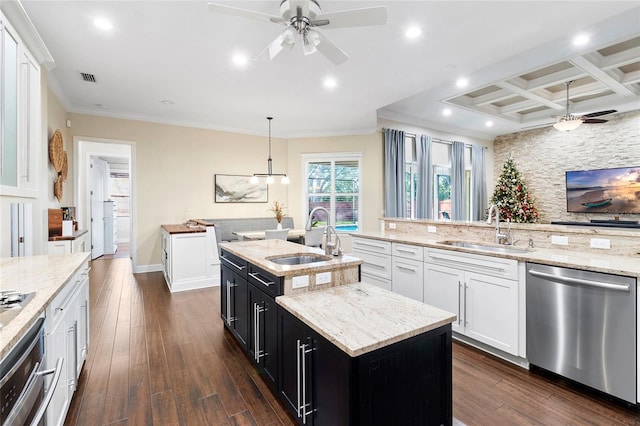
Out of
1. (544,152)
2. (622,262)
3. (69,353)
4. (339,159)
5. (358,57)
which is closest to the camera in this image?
(69,353)

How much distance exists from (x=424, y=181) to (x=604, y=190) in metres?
3.67

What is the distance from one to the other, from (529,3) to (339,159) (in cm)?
449

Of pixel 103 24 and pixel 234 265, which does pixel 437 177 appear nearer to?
pixel 234 265

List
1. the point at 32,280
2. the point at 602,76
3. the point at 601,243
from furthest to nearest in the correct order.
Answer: the point at 602,76 < the point at 601,243 < the point at 32,280

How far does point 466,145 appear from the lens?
25.9ft

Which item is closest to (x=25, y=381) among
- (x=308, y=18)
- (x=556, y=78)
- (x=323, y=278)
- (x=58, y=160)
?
(x=323, y=278)

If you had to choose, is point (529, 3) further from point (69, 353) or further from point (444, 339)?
point (69, 353)

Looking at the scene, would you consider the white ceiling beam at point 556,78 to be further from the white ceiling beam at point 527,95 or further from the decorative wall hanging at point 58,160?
the decorative wall hanging at point 58,160

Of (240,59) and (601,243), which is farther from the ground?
(240,59)

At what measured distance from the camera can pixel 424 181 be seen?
6.77 metres

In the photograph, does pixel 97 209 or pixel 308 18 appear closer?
pixel 308 18

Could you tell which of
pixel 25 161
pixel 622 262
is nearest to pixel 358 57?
pixel 622 262

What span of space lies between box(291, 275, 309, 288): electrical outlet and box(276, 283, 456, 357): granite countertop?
0.07m

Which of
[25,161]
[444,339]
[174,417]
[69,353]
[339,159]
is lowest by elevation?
[174,417]
